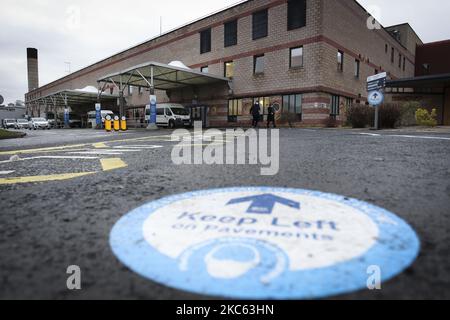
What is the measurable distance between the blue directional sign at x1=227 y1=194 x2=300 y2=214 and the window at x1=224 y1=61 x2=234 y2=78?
22.0 metres

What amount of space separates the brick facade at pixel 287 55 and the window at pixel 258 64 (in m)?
0.31

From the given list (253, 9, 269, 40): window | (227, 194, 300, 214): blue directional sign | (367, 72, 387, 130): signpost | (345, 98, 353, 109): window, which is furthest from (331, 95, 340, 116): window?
(227, 194, 300, 214): blue directional sign

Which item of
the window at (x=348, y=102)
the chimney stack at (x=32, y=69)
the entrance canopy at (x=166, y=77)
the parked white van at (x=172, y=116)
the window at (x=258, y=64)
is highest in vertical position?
the chimney stack at (x=32, y=69)

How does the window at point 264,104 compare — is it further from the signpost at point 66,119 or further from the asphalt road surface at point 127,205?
the signpost at point 66,119

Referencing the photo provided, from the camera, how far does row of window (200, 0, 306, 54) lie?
61.8 ft

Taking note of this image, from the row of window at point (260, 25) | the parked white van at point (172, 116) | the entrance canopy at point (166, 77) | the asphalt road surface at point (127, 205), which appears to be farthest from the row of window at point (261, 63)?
the asphalt road surface at point (127, 205)

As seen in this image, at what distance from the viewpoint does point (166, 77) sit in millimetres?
23078

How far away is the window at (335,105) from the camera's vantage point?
780 inches
